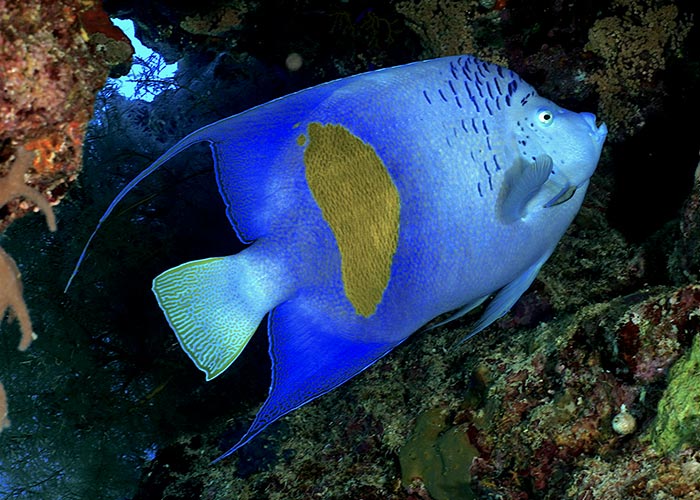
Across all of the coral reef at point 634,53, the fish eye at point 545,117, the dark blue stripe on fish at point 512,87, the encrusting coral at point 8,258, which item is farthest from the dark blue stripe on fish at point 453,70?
the coral reef at point 634,53

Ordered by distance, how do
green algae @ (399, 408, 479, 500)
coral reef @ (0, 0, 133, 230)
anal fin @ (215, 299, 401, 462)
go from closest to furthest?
coral reef @ (0, 0, 133, 230)
anal fin @ (215, 299, 401, 462)
green algae @ (399, 408, 479, 500)

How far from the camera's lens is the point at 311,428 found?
265 cm

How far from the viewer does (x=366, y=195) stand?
142cm

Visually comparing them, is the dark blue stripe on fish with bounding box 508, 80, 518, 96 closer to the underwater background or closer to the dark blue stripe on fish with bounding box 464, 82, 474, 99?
the dark blue stripe on fish with bounding box 464, 82, 474, 99

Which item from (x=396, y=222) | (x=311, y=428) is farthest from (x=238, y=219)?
(x=311, y=428)

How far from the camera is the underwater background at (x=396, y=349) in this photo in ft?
4.66

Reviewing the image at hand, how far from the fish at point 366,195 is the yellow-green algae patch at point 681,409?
0.57 meters

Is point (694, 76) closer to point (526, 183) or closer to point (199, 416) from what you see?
point (526, 183)

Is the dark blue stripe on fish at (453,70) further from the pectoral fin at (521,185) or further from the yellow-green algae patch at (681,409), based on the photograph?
the yellow-green algae patch at (681,409)

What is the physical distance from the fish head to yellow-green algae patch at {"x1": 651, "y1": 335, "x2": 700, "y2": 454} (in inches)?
22.7

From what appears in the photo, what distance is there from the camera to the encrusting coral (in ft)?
3.86

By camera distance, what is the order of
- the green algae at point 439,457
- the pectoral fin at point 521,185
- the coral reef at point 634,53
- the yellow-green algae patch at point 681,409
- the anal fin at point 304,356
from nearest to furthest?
the yellow-green algae patch at point 681,409 < the pectoral fin at point 521,185 < the anal fin at point 304,356 < the green algae at point 439,457 < the coral reef at point 634,53

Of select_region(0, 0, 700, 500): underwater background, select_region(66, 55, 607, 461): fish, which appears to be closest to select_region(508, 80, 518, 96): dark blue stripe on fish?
select_region(66, 55, 607, 461): fish

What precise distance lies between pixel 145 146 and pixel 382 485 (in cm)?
309
